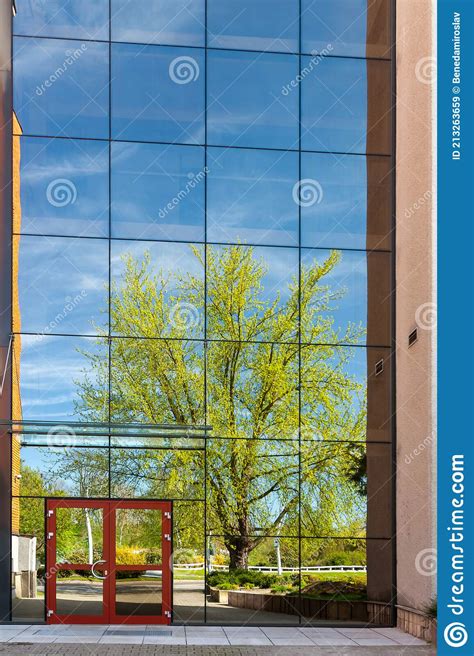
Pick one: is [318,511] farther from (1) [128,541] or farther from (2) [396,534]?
(1) [128,541]

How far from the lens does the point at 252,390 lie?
15984mm

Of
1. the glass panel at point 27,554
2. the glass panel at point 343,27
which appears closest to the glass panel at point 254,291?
the glass panel at point 343,27

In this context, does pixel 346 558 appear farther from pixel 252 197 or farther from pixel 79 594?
pixel 252 197

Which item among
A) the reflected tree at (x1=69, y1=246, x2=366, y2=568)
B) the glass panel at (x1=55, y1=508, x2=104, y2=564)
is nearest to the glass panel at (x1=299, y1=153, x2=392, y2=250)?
the reflected tree at (x1=69, y1=246, x2=366, y2=568)

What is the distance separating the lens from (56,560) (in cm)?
1510

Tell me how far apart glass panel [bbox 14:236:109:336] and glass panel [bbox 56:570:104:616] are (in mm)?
4100

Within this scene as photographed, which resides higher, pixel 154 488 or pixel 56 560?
pixel 154 488

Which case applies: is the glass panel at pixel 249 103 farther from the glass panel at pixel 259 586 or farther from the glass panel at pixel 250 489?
the glass panel at pixel 259 586

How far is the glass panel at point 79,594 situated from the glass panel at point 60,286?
4.10 meters

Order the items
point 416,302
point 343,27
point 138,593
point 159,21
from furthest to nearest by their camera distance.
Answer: point 343,27 < point 159,21 < point 416,302 < point 138,593

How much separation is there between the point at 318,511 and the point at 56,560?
449cm

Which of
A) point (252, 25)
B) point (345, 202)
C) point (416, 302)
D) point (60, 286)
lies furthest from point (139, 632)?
point (252, 25)

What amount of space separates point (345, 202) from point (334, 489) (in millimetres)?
5097
